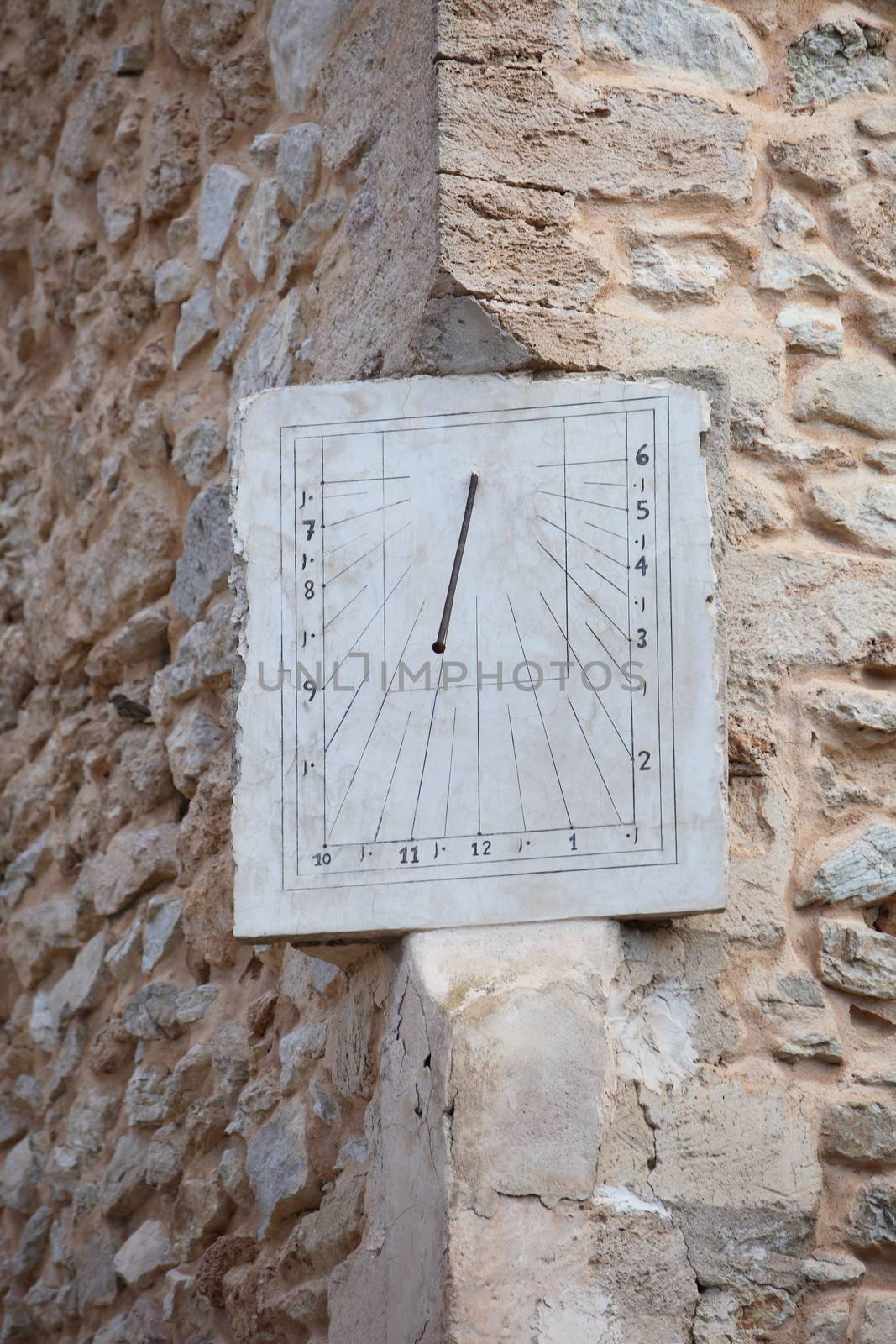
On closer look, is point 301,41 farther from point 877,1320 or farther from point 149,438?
point 877,1320

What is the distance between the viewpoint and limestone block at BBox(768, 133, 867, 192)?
3211mm

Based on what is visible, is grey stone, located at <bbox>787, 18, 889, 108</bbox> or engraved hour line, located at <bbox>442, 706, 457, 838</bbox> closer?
engraved hour line, located at <bbox>442, 706, 457, 838</bbox>

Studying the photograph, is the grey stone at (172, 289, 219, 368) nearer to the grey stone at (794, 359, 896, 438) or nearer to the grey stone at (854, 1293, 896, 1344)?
the grey stone at (794, 359, 896, 438)

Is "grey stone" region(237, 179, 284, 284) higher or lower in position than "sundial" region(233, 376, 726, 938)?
higher

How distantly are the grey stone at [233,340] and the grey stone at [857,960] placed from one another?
5.33ft

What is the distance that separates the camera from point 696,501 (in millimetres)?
2902

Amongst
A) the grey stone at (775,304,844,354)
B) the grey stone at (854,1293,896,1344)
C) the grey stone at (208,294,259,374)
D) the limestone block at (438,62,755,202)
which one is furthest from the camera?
the grey stone at (208,294,259,374)

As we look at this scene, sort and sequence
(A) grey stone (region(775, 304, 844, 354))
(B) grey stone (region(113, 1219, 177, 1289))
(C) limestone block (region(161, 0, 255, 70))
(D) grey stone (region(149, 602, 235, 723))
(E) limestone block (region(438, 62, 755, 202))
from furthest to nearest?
(C) limestone block (region(161, 0, 255, 70))
(D) grey stone (region(149, 602, 235, 723))
(B) grey stone (region(113, 1219, 177, 1289))
(A) grey stone (region(775, 304, 844, 354))
(E) limestone block (region(438, 62, 755, 202))

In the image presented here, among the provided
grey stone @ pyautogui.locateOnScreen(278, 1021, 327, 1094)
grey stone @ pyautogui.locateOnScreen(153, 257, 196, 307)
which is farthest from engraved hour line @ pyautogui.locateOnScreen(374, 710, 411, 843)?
grey stone @ pyautogui.locateOnScreen(153, 257, 196, 307)

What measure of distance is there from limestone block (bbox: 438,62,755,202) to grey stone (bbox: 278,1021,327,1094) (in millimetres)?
1366

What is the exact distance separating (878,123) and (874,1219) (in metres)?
1.75

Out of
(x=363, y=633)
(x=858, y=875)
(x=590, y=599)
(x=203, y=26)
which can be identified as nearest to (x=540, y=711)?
(x=590, y=599)

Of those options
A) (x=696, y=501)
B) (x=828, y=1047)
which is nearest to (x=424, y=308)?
(x=696, y=501)

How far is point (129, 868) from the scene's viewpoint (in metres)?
3.79
